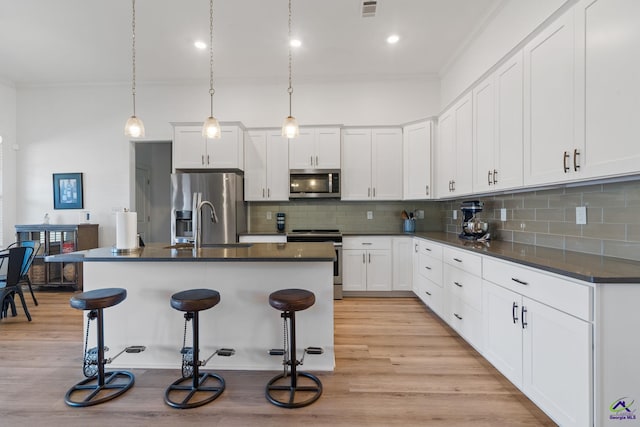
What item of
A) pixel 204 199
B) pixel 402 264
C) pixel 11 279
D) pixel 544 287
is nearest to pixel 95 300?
pixel 204 199

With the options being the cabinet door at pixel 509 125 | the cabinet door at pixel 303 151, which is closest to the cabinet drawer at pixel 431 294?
the cabinet door at pixel 509 125

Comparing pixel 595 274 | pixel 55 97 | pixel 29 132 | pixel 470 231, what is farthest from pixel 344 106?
pixel 29 132

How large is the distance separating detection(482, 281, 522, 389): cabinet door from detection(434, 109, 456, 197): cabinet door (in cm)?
170

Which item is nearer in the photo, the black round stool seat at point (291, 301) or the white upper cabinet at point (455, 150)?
the black round stool seat at point (291, 301)

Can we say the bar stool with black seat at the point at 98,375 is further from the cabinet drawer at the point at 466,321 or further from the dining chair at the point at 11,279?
the cabinet drawer at the point at 466,321

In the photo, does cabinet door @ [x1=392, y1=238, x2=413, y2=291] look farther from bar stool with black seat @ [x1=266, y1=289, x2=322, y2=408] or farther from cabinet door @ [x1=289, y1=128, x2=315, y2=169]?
bar stool with black seat @ [x1=266, y1=289, x2=322, y2=408]

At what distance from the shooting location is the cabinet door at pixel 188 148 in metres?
4.20

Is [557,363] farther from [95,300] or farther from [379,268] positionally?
[95,300]

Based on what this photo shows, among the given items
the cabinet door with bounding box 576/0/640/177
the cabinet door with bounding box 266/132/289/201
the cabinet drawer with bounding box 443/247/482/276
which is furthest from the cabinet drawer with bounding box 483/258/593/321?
the cabinet door with bounding box 266/132/289/201

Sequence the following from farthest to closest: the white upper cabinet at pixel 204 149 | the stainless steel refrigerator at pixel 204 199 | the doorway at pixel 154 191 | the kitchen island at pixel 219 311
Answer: the doorway at pixel 154 191 < the white upper cabinet at pixel 204 149 < the stainless steel refrigerator at pixel 204 199 < the kitchen island at pixel 219 311

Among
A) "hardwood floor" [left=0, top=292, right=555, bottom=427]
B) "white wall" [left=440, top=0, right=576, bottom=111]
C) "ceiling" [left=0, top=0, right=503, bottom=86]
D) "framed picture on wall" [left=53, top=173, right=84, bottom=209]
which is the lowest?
"hardwood floor" [left=0, top=292, right=555, bottom=427]

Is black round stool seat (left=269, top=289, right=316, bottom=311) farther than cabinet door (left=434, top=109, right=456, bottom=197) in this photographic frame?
No

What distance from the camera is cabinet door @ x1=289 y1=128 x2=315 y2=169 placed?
4.27 metres

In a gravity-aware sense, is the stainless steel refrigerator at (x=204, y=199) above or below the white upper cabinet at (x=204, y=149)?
below
